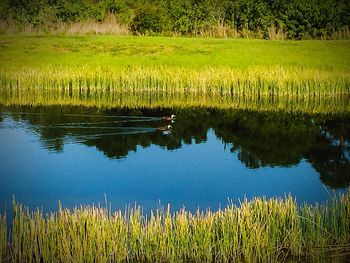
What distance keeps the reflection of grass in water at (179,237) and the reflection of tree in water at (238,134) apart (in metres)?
4.09

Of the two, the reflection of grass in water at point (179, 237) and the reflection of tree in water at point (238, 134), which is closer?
the reflection of grass in water at point (179, 237)

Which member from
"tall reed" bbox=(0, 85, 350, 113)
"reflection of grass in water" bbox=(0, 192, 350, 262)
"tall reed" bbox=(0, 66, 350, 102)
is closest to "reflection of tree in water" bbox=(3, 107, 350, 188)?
"tall reed" bbox=(0, 85, 350, 113)

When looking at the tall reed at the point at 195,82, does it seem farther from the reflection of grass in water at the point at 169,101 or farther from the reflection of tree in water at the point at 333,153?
the reflection of tree in water at the point at 333,153

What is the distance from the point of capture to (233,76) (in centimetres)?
2066

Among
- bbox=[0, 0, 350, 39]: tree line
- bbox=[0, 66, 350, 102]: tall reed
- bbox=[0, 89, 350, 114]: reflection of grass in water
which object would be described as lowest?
bbox=[0, 89, 350, 114]: reflection of grass in water

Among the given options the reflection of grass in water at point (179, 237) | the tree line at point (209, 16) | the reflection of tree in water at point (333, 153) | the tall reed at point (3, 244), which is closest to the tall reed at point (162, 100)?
the reflection of tree in water at point (333, 153)

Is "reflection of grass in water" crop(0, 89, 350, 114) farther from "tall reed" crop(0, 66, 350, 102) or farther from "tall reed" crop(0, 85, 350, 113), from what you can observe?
"tall reed" crop(0, 66, 350, 102)

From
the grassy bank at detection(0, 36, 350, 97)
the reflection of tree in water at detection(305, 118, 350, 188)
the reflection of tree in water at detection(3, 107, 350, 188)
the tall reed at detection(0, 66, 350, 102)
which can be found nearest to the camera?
the reflection of tree in water at detection(305, 118, 350, 188)

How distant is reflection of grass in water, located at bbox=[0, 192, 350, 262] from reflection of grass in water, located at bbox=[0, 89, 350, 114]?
11575 millimetres

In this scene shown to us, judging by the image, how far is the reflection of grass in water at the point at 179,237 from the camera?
252 inches

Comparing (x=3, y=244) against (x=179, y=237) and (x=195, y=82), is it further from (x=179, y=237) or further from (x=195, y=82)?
(x=195, y=82)

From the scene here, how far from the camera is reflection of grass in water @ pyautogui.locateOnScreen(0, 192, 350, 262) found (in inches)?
252

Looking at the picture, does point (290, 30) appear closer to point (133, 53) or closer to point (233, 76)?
point (133, 53)

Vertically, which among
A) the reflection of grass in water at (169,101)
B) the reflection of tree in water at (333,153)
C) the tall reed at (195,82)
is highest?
the tall reed at (195,82)
